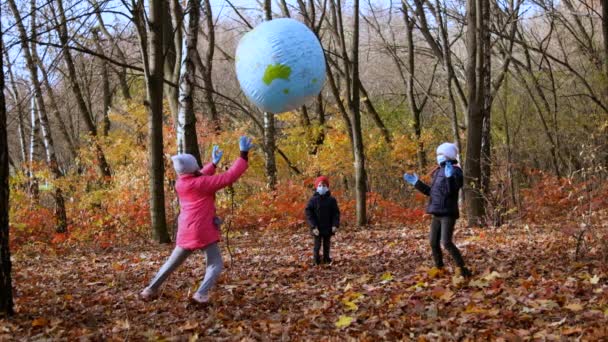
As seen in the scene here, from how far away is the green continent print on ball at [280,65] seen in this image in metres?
6.75

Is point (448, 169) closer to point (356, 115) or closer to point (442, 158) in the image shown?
point (442, 158)

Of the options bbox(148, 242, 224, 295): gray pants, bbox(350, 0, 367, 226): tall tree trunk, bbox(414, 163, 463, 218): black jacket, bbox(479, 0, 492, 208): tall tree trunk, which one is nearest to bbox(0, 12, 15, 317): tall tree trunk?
bbox(148, 242, 224, 295): gray pants

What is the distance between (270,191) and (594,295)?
14.3 metres

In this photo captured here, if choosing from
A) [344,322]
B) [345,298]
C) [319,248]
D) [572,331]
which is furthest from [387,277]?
[572,331]

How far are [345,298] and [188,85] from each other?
243 inches

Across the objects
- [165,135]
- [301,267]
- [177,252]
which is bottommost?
[301,267]

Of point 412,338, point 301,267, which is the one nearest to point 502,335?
point 412,338

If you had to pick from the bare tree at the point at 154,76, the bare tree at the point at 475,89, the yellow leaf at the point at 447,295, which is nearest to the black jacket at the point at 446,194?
the yellow leaf at the point at 447,295

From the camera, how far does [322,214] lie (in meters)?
9.17

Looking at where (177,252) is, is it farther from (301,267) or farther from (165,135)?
(165,135)

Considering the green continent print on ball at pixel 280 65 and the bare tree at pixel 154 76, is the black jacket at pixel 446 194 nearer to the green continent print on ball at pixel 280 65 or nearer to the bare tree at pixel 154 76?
the green continent print on ball at pixel 280 65

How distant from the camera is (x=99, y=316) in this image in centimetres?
596

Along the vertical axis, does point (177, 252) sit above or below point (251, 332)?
above

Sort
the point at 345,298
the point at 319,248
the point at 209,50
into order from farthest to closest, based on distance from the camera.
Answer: the point at 209,50 → the point at 319,248 → the point at 345,298
